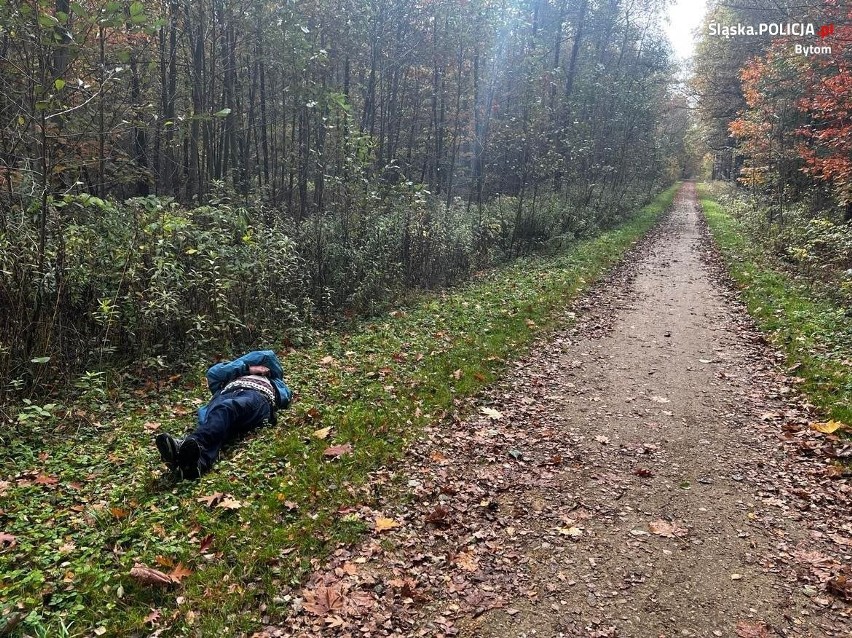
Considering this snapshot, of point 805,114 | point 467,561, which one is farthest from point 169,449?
point 805,114

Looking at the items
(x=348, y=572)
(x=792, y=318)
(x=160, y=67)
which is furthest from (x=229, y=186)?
(x=792, y=318)

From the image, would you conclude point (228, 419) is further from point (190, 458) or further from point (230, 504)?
point (230, 504)

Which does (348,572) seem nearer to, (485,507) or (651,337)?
(485,507)

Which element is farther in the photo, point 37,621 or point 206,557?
point 206,557

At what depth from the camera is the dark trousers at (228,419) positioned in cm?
473

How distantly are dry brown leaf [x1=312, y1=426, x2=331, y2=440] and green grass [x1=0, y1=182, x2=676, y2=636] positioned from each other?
0.05 metres

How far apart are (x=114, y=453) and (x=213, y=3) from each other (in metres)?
10.9

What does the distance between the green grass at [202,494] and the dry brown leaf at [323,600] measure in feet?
0.58

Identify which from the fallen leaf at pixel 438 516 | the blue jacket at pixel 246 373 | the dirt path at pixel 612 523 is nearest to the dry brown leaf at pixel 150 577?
the dirt path at pixel 612 523

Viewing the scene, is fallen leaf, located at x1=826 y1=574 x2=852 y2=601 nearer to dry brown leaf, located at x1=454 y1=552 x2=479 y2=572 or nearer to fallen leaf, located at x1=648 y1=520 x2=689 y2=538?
fallen leaf, located at x1=648 y1=520 x2=689 y2=538

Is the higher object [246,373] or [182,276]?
[182,276]

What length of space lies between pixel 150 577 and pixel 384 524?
1.65 m

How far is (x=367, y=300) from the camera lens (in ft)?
34.6

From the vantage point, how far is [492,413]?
6.15m
